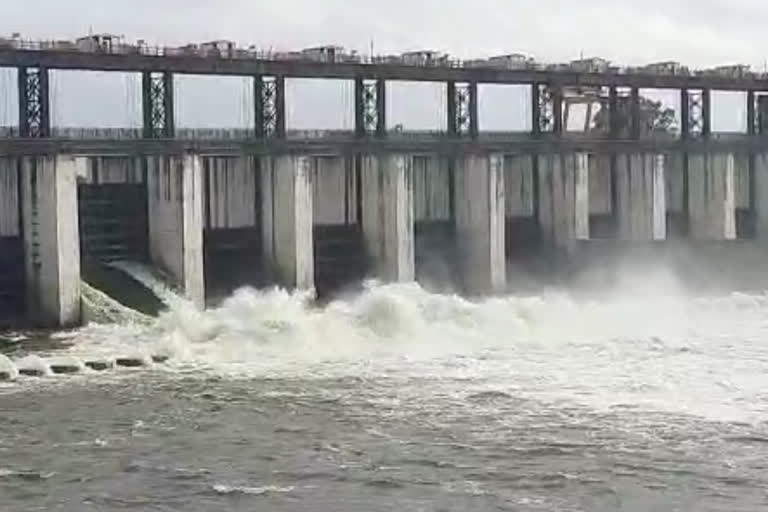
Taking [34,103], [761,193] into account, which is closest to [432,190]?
[34,103]

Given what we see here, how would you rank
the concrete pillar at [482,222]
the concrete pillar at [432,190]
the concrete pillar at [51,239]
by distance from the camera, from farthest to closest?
the concrete pillar at [432,190] < the concrete pillar at [482,222] < the concrete pillar at [51,239]

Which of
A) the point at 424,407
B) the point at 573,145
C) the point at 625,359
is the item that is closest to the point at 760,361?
the point at 625,359

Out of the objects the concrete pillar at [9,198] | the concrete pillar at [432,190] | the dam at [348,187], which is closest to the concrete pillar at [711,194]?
the dam at [348,187]

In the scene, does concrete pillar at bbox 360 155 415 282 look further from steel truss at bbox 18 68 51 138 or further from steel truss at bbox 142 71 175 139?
steel truss at bbox 18 68 51 138

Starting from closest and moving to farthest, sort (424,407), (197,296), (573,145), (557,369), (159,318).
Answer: (424,407) < (557,369) < (159,318) < (197,296) < (573,145)

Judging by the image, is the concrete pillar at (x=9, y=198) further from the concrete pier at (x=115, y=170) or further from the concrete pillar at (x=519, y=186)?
the concrete pillar at (x=519, y=186)

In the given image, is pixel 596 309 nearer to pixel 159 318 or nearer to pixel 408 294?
pixel 408 294
